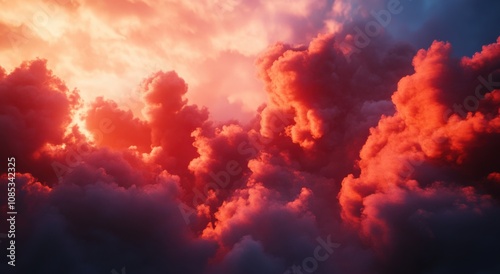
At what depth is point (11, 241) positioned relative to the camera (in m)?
41.9

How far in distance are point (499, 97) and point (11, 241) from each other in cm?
5872

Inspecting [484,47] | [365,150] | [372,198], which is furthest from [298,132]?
[484,47]

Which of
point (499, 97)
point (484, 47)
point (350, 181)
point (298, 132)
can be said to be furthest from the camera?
point (298, 132)

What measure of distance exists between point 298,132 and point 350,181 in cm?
1540

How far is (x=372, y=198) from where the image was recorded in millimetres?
45344

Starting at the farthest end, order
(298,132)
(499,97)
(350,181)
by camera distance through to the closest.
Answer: (298,132) → (350,181) → (499,97)

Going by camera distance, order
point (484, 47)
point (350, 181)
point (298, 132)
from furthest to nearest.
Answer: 1. point (298, 132)
2. point (350, 181)
3. point (484, 47)

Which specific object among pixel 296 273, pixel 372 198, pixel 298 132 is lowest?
pixel 296 273

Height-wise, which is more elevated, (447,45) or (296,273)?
(447,45)

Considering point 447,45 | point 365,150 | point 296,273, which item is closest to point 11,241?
point 296,273

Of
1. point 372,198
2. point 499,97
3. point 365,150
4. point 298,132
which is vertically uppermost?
point 298,132

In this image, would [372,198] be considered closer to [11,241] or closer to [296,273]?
[296,273]

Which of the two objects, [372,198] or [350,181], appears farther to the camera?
[350,181]

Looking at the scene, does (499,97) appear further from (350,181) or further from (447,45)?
(350,181)
